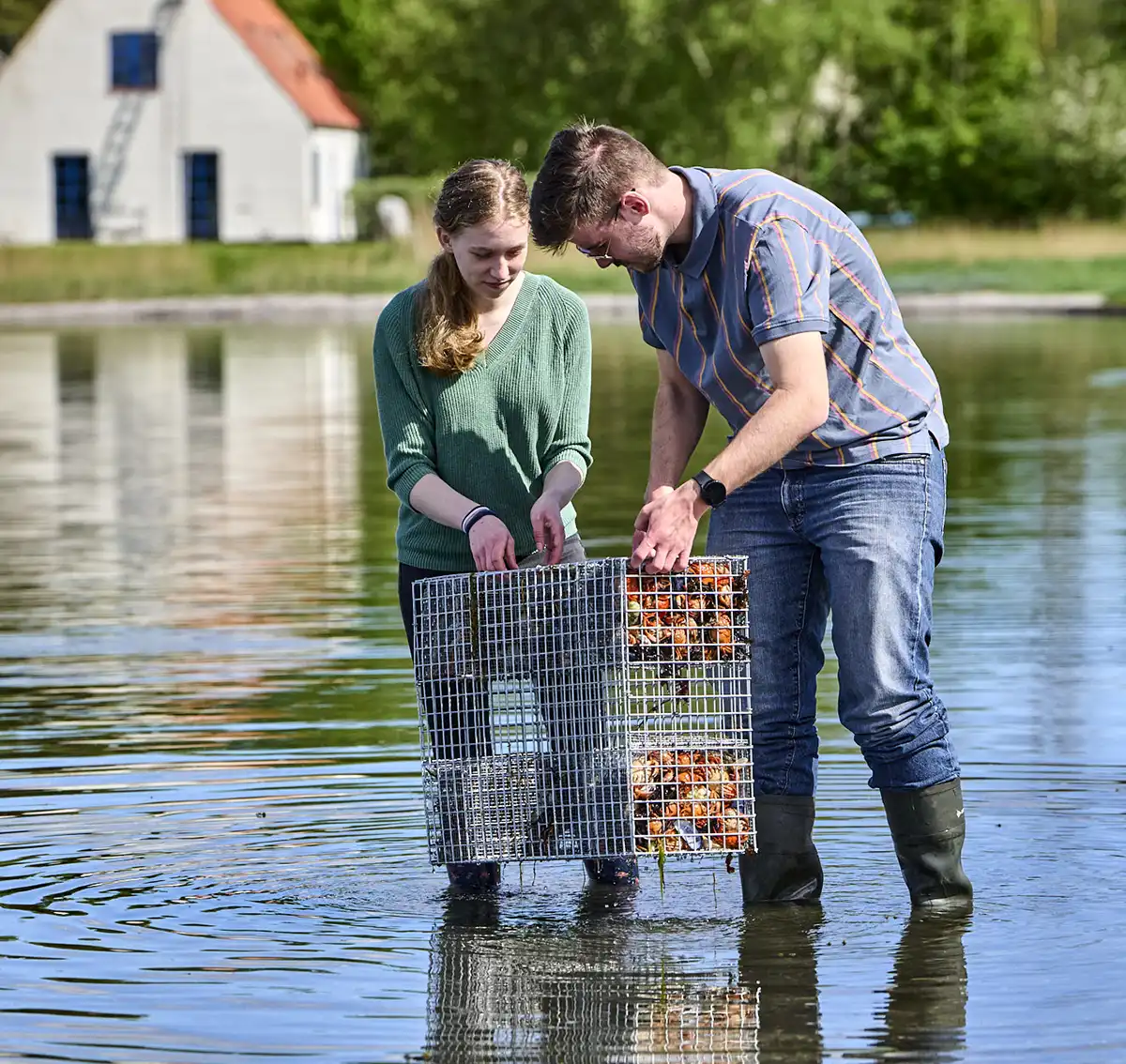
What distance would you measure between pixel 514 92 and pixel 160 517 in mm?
45531

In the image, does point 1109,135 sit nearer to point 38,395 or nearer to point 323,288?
point 323,288

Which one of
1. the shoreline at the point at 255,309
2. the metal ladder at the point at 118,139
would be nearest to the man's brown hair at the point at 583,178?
the shoreline at the point at 255,309

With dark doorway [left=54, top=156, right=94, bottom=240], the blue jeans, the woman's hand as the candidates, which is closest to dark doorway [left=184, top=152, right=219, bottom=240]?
dark doorway [left=54, top=156, right=94, bottom=240]

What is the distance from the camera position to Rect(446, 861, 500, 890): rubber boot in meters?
6.26

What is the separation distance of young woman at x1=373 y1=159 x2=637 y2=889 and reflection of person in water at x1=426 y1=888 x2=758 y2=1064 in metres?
0.40

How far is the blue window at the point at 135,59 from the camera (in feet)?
180

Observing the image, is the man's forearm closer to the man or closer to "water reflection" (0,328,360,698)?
the man

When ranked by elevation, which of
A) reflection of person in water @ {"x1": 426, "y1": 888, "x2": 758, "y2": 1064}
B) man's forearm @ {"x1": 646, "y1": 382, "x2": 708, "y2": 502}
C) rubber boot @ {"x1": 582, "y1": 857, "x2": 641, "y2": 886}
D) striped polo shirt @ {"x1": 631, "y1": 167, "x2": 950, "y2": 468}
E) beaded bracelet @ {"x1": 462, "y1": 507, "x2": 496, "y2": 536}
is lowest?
reflection of person in water @ {"x1": 426, "y1": 888, "x2": 758, "y2": 1064}

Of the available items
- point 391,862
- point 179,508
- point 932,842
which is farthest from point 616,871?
point 179,508

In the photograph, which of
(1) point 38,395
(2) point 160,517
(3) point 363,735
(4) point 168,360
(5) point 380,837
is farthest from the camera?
(4) point 168,360

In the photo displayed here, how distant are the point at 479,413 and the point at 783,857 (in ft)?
4.19

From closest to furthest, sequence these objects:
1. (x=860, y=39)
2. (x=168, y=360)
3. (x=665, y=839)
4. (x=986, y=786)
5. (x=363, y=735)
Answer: (x=665, y=839) → (x=986, y=786) → (x=363, y=735) → (x=168, y=360) → (x=860, y=39)

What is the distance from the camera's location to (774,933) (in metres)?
5.92

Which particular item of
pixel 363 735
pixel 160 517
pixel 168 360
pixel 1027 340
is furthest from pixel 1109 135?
pixel 363 735
